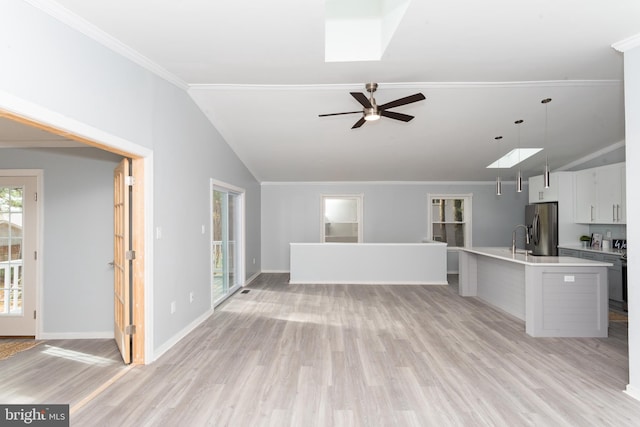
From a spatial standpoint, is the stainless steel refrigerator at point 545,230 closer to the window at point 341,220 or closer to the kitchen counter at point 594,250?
the kitchen counter at point 594,250

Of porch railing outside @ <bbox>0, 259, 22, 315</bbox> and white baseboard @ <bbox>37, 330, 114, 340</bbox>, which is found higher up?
porch railing outside @ <bbox>0, 259, 22, 315</bbox>

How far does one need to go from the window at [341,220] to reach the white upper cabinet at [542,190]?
3.77 metres

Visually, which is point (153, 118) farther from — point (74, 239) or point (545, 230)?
point (545, 230)

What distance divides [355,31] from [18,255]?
4470 mm

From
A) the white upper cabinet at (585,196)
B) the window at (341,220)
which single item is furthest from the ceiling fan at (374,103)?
the window at (341,220)

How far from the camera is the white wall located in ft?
8.19

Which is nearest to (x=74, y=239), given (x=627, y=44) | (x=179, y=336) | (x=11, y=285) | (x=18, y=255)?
(x=18, y=255)

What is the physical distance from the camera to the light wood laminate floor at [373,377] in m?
2.26

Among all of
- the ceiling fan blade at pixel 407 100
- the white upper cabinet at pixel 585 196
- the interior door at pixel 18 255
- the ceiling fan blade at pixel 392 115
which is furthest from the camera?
the white upper cabinet at pixel 585 196

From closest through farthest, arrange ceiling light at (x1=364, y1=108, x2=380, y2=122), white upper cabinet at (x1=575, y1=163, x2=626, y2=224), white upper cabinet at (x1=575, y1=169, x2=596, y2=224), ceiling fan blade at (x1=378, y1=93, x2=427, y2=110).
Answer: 1. ceiling fan blade at (x1=378, y1=93, x2=427, y2=110)
2. ceiling light at (x1=364, y1=108, x2=380, y2=122)
3. white upper cabinet at (x1=575, y1=163, x2=626, y2=224)
4. white upper cabinet at (x1=575, y1=169, x2=596, y2=224)

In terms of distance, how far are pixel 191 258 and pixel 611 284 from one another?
20.2ft

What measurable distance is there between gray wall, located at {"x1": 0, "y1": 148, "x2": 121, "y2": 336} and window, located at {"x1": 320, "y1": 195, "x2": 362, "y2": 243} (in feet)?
17.2

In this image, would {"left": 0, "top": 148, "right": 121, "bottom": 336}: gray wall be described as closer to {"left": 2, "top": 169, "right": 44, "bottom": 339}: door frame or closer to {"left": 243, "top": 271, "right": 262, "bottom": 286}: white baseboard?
{"left": 2, "top": 169, "right": 44, "bottom": 339}: door frame

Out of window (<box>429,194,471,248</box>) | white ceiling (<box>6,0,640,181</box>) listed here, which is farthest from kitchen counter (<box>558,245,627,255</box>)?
window (<box>429,194,471,248</box>)
